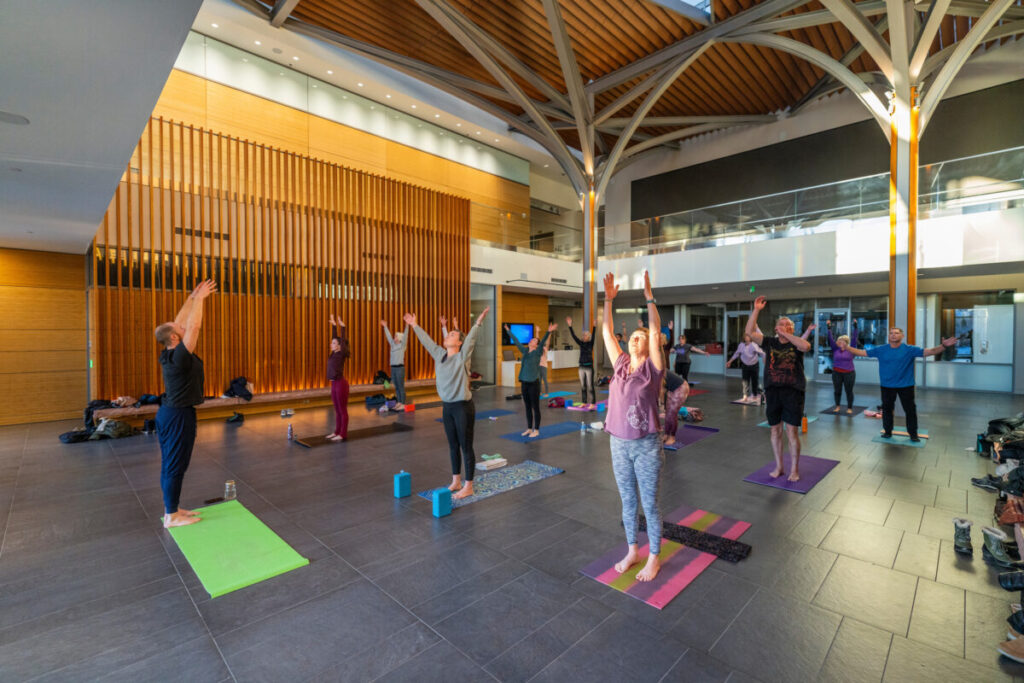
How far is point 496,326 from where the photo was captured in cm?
1484

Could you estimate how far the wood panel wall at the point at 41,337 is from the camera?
27.7 feet

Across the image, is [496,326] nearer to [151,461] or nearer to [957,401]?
[151,461]

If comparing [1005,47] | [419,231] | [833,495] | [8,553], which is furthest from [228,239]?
[1005,47]

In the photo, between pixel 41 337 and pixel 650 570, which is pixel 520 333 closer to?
pixel 41 337

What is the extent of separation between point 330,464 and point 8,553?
281 centimetres

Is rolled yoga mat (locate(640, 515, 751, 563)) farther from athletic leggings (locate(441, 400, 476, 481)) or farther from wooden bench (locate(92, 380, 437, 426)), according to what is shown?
wooden bench (locate(92, 380, 437, 426))

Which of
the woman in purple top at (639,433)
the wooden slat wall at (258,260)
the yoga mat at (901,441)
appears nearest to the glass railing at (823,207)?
the yoga mat at (901,441)

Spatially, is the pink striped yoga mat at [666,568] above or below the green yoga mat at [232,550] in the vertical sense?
above

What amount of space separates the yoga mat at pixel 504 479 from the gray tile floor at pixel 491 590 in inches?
7.8

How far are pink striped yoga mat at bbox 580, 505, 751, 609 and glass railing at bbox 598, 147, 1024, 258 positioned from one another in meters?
10.1

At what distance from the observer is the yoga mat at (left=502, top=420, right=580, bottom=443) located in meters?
7.14

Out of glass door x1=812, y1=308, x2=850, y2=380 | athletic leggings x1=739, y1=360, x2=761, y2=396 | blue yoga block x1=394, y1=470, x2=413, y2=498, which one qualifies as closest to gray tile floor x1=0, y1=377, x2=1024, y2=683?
blue yoga block x1=394, y1=470, x2=413, y2=498

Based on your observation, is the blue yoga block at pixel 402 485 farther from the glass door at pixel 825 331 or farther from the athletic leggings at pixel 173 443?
the glass door at pixel 825 331

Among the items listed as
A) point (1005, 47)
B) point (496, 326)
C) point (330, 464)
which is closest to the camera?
point (330, 464)
